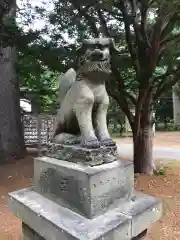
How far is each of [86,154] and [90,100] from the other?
47 cm

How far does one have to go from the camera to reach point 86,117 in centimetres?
213

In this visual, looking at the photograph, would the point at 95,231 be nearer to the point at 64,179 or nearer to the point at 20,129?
the point at 64,179

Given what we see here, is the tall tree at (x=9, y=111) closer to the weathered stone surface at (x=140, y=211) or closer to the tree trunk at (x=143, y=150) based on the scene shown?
the tree trunk at (x=143, y=150)

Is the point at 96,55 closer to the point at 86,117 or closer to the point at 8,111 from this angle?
the point at 86,117

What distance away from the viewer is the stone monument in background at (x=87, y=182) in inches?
75.4

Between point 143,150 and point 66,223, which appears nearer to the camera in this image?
point 66,223

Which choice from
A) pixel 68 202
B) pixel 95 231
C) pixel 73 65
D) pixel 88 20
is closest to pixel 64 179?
pixel 68 202

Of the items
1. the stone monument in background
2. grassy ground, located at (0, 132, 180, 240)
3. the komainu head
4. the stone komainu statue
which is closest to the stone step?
the stone monument in background

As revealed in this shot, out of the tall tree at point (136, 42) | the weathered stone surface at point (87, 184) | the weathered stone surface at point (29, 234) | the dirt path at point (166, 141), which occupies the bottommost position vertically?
the dirt path at point (166, 141)

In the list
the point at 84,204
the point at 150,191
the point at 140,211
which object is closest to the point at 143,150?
the point at 150,191

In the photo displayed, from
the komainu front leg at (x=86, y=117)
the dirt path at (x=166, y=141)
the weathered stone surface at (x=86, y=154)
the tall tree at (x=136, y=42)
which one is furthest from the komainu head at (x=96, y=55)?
the dirt path at (x=166, y=141)

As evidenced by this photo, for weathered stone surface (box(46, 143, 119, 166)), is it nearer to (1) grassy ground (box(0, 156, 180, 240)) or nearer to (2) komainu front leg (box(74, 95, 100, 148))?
(2) komainu front leg (box(74, 95, 100, 148))

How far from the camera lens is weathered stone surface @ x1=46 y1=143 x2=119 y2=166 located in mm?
2051

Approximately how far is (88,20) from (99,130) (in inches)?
151
